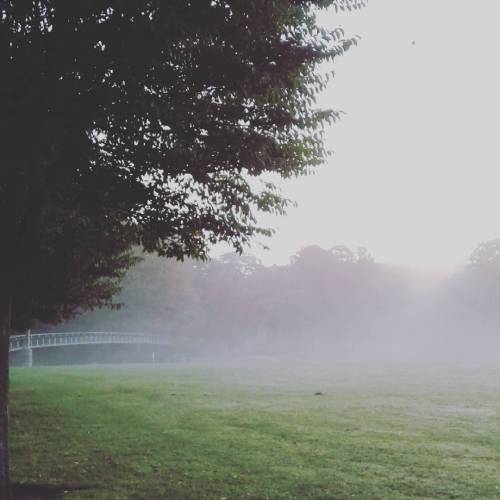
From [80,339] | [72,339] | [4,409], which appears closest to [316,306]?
[80,339]

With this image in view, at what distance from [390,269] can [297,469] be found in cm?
8762

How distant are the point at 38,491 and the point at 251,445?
14.7ft

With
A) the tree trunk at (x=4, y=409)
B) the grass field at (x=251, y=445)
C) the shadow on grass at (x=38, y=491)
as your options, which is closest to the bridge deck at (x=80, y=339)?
the grass field at (x=251, y=445)

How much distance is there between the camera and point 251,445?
11766mm

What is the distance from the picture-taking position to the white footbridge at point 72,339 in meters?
49.7

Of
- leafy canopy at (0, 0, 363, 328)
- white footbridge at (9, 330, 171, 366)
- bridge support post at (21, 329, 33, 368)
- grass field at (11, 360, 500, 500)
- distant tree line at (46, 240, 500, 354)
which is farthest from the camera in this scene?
distant tree line at (46, 240, 500, 354)

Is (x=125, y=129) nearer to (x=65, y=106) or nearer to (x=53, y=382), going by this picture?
(x=65, y=106)

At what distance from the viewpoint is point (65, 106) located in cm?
725

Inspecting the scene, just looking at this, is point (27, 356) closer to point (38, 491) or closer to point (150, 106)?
point (38, 491)

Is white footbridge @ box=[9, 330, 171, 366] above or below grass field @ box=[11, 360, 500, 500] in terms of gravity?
below

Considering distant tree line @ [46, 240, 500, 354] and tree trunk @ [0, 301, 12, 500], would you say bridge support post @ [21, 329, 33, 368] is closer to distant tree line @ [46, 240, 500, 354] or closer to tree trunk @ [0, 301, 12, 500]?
distant tree line @ [46, 240, 500, 354]

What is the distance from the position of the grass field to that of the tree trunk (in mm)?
965

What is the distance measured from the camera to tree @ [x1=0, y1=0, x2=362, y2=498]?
6918mm

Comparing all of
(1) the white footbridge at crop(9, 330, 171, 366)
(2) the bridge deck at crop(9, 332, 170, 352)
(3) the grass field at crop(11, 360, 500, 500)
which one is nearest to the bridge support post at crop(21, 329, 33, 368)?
(1) the white footbridge at crop(9, 330, 171, 366)
